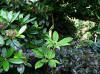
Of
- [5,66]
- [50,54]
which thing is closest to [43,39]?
[50,54]

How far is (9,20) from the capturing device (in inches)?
45.3

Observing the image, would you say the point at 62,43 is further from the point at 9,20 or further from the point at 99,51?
the point at 99,51

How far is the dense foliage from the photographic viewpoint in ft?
3.66

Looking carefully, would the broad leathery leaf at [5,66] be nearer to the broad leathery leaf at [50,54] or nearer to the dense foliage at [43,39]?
the dense foliage at [43,39]

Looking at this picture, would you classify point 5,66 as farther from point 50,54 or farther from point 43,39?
point 43,39

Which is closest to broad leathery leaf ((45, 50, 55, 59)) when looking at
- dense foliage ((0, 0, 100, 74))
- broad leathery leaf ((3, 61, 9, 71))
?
dense foliage ((0, 0, 100, 74))

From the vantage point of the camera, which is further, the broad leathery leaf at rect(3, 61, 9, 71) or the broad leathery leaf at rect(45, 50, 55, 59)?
the broad leathery leaf at rect(45, 50, 55, 59)

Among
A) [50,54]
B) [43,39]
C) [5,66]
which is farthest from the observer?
[43,39]

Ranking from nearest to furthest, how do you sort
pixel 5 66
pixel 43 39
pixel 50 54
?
1. pixel 5 66
2. pixel 50 54
3. pixel 43 39

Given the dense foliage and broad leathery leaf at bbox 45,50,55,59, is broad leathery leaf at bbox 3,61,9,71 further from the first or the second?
broad leathery leaf at bbox 45,50,55,59

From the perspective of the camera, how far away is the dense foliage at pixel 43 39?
1.12 meters

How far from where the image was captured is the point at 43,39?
1.43 metres

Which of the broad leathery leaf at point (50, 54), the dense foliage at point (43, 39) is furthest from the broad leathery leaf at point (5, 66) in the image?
the broad leathery leaf at point (50, 54)

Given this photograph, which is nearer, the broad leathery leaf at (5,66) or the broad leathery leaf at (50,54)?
the broad leathery leaf at (5,66)
